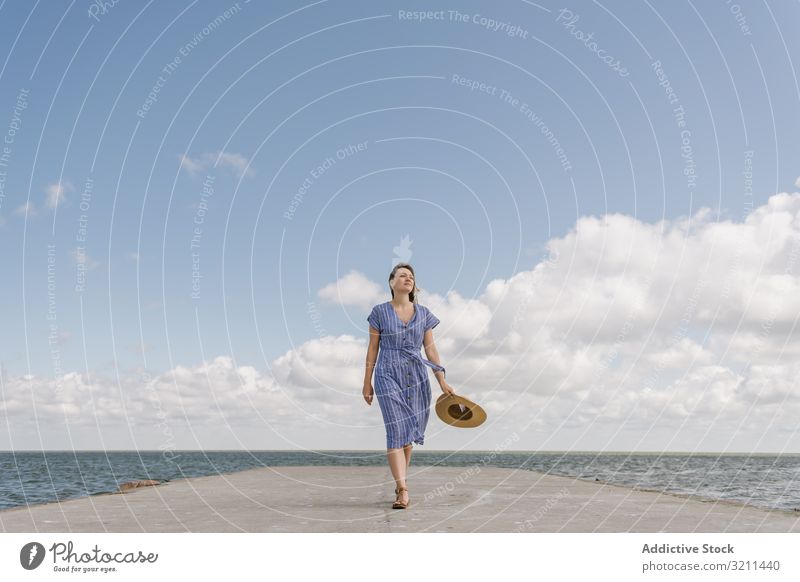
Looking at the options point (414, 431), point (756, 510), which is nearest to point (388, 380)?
point (414, 431)

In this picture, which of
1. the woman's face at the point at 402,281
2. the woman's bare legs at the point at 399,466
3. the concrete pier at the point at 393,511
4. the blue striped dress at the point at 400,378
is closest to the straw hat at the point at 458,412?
the blue striped dress at the point at 400,378

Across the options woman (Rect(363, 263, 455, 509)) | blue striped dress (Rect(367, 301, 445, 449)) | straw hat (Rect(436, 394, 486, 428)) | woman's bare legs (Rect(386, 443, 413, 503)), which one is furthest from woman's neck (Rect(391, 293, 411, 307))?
woman's bare legs (Rect(386, 443, 413, 503))

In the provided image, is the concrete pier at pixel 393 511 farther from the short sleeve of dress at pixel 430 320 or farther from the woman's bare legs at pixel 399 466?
the short sleeve of dress at pixel 430 320

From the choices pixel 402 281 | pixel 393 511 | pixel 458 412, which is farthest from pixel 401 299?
pixel 393 511

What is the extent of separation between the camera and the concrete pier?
6254 mm

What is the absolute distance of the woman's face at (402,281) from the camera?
26.9 ft

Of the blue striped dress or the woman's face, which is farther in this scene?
the woman's face

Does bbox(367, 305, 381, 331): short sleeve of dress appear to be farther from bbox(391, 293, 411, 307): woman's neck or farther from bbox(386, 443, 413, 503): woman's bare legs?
bbox(386, 443, 413, 503): woman's bare legs

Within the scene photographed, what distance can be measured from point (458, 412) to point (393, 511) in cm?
172

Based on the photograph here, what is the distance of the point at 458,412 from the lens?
857 cm

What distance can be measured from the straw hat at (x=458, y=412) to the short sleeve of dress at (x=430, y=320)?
0.83 m

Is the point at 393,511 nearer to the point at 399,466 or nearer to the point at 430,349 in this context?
the point at 399,466

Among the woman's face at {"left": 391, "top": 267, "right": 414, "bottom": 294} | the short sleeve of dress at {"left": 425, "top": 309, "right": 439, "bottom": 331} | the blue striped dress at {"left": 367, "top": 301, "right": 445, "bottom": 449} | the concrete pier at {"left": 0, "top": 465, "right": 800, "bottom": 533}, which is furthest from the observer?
the short sleeve of dress at {"left": 425, "top": 309, "right": 439, "bottom": 331}
